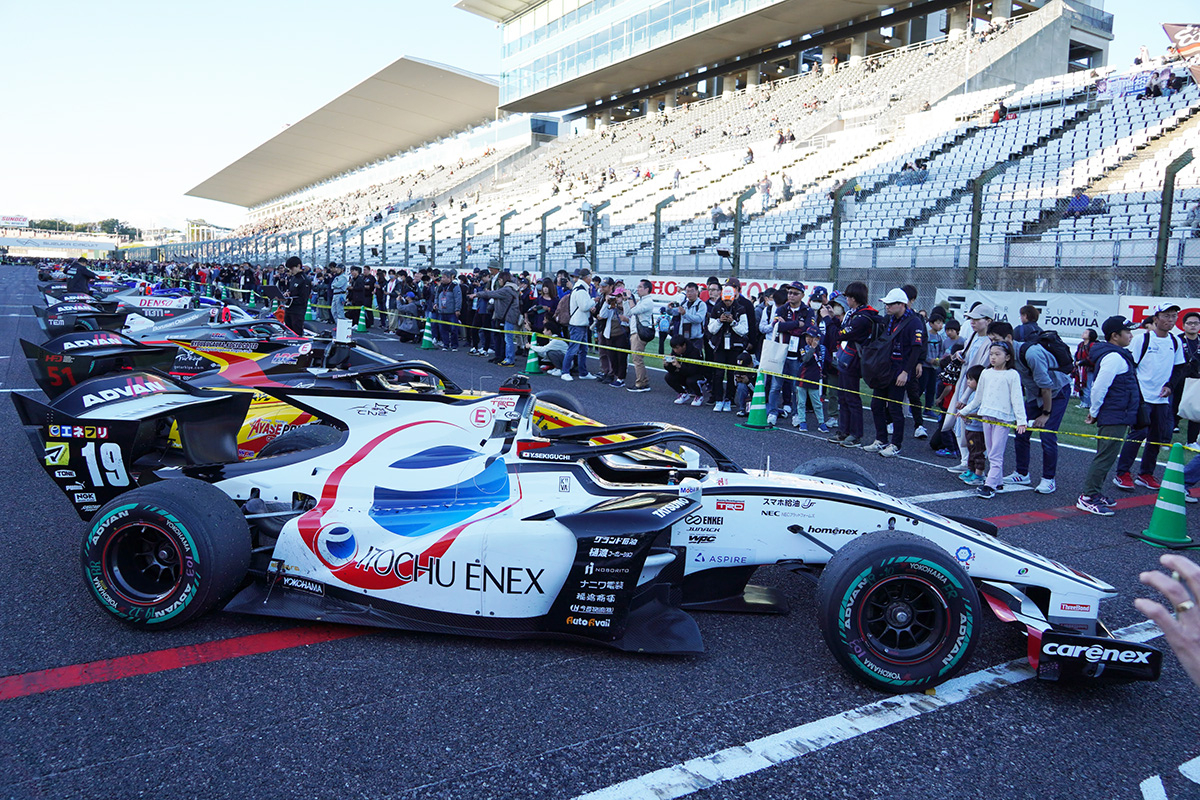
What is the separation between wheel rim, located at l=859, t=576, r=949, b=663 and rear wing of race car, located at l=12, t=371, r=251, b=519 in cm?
394

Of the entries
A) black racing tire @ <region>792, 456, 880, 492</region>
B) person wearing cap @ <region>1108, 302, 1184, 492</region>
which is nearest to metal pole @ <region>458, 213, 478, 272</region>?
person wearing cap @ <region>1108, 302, 1184, 492</region>

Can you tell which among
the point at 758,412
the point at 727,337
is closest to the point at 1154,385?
the point at 758,412

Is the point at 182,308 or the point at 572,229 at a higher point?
the point at 572,229

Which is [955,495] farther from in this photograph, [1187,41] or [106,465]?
[1187,41]

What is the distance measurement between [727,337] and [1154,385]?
517 centimetres

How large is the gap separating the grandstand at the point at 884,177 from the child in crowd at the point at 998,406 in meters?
6.19

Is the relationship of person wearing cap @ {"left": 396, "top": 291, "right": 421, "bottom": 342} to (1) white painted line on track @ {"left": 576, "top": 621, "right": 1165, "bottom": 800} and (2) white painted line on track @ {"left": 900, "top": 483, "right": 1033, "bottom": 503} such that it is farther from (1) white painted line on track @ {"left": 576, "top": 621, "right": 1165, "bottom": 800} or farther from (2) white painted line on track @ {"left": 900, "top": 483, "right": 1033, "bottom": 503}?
(1) white painted line on track @ {"left": 576, "top": 621, "right": 1165, "bottom": 800}

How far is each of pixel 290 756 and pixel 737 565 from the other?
2.23m

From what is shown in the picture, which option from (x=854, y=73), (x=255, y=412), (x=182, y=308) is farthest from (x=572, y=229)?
(x=255, y=412)

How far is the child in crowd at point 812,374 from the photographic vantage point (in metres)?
10.1

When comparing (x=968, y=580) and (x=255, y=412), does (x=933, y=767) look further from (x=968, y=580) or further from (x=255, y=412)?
(x=255, y=412)

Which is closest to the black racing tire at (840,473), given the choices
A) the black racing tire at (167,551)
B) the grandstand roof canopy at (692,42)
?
the black racing tire at (167,551)

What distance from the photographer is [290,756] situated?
2.98 metres

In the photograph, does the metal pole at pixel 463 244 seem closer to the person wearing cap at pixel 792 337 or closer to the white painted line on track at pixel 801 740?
the person wearing cap at pixel 792 337
